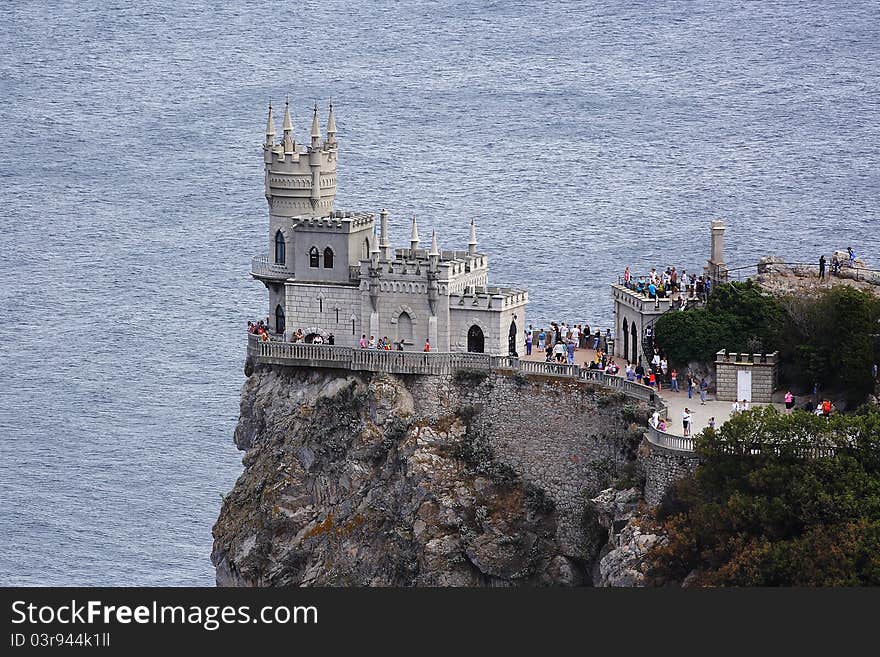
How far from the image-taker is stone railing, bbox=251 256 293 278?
13000 cm

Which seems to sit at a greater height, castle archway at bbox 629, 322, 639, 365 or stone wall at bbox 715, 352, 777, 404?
castle archway at bbox 629, 322, 639, 365

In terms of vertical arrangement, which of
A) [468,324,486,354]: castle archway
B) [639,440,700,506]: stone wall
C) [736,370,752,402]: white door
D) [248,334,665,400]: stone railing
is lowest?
[639,440,700,506]: stone wall

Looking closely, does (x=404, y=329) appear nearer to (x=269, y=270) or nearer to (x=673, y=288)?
(x=269, y=270)

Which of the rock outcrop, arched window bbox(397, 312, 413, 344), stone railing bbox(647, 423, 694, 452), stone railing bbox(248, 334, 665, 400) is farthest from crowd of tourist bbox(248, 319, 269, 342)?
stone railing bbox(647, 423, 694, 452)

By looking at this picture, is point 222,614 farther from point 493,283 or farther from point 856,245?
point 856,245

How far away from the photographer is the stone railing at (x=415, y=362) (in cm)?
12225

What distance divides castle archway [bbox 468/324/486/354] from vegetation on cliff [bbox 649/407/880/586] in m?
17.0

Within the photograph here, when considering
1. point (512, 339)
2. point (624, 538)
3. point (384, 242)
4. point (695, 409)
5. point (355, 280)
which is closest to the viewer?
point (624, 538)

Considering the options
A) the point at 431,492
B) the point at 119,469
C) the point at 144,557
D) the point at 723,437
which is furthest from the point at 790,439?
the point at 119,469

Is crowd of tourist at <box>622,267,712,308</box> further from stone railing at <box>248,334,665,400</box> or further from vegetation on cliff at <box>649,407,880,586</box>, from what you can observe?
vegetation on cliff at <box>649,407,880,586</box>

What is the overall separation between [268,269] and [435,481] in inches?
583

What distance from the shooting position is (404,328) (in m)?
127

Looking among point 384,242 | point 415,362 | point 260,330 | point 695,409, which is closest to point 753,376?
point 695,409

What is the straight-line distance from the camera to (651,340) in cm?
12431
